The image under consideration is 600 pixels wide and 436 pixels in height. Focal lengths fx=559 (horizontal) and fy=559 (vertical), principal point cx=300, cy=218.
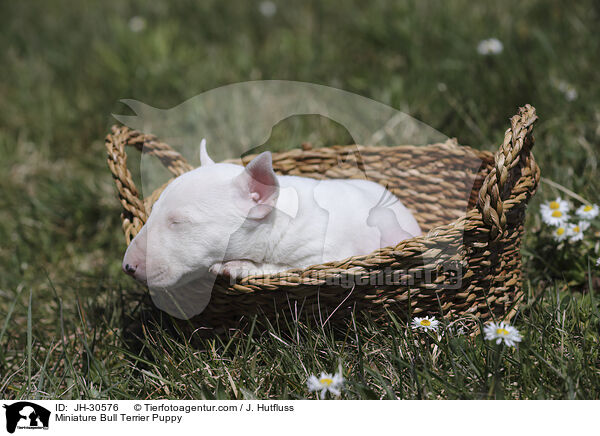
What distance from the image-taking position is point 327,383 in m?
1.81

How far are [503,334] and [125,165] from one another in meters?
1.66

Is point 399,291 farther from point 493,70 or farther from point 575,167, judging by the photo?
point 493,70

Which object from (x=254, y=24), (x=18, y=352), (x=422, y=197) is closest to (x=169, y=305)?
(x=18, y=352)

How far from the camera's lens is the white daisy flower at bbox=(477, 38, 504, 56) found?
3750 mm

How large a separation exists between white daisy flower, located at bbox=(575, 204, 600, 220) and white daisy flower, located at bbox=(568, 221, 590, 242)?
30 mm

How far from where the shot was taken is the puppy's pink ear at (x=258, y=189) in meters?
2.04

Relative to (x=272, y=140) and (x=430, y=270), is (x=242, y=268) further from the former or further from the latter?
(x=272, y=140)

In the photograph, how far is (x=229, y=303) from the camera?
210cm

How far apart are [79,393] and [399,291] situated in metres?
1.26
